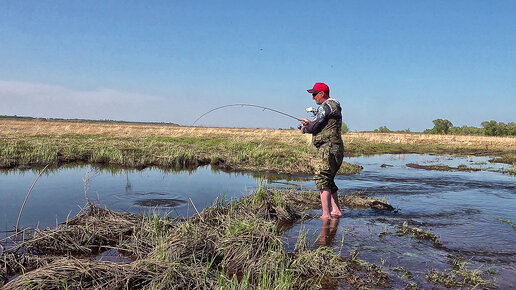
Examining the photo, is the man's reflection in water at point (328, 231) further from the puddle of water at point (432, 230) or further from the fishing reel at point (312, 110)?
the fishing reel at point (312, 110)

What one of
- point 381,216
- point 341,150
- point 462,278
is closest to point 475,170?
point 381,216

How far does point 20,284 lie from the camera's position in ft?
9.72

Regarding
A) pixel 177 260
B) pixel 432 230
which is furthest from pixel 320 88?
pixel 177 260

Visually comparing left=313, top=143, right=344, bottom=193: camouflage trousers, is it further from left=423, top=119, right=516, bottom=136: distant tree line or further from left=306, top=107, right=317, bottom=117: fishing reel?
left=423, top=119, right=516, bottom=136: distant tree line

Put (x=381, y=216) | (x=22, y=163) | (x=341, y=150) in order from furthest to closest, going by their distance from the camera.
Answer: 1. (x=22, y=163)
2. (x=381, y=216)
3. (x=341, y=150)

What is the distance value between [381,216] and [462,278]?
2809mm

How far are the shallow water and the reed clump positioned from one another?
20.6 inches

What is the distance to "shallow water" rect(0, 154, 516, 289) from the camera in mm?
4496

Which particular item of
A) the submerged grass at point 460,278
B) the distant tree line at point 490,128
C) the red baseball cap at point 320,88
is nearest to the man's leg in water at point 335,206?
the red baseball cap at point 320,88

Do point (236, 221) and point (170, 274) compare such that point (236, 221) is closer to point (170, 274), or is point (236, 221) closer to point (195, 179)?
point (170, 274)

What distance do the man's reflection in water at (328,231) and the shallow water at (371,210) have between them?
0.01 m

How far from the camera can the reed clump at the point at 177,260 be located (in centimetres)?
312

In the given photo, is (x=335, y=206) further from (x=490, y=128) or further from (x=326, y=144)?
(x=490, y=128)

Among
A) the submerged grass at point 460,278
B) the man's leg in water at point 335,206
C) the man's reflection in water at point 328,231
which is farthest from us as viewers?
the man's leg in water at point 335,206
